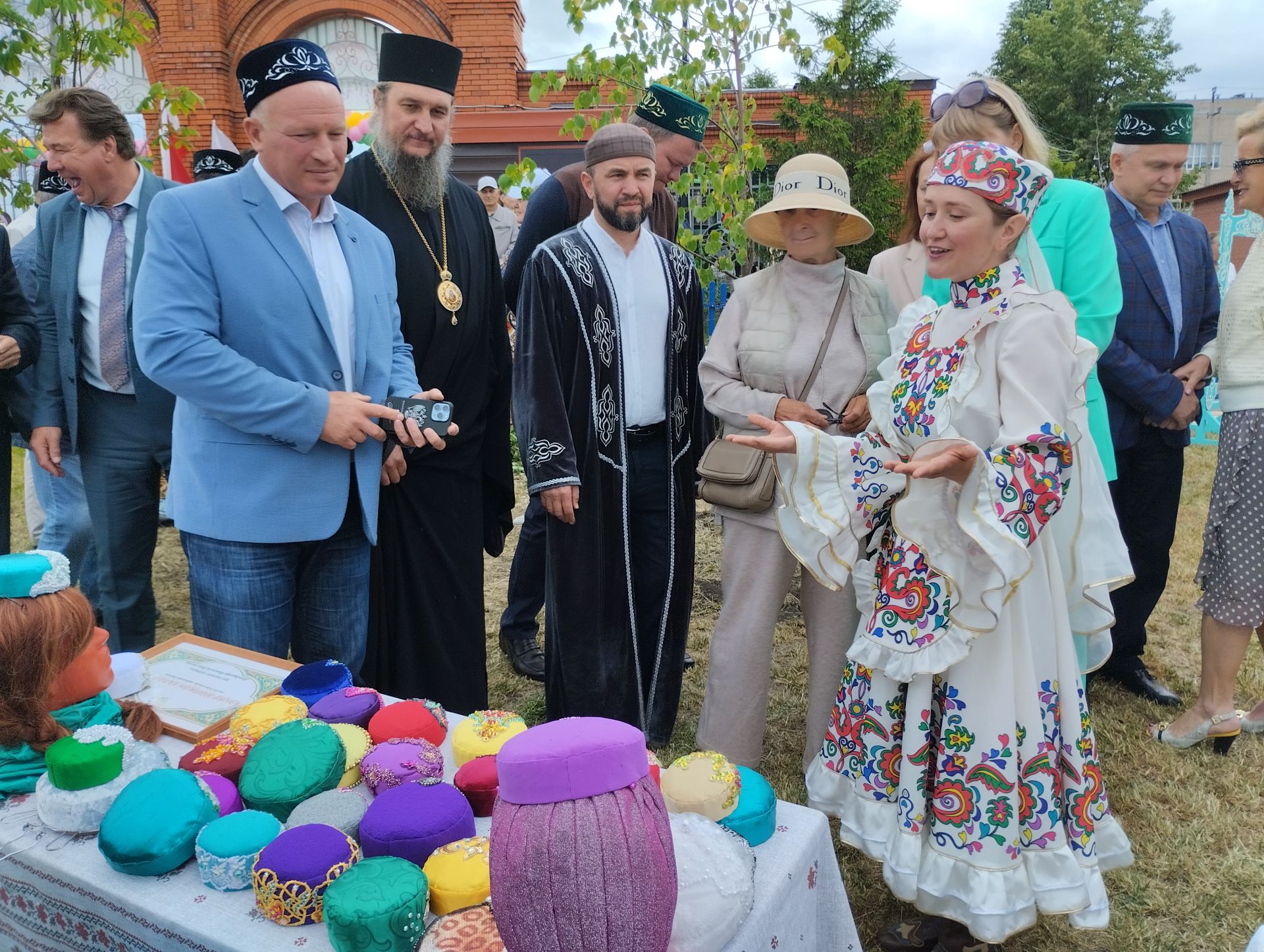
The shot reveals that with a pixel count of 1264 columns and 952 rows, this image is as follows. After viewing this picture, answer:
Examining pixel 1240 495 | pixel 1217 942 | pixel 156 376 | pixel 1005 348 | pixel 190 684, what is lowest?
pixel 1217 942

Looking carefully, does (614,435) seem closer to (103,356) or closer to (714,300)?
(103,356)

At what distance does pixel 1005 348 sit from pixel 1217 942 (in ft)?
5.25

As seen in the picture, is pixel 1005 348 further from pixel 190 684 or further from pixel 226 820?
pixel 190 684

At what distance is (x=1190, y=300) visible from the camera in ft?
11.5

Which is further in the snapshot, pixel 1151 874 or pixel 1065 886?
pixel 1151 874

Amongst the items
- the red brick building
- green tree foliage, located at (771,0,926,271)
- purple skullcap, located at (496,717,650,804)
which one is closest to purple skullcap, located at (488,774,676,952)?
purple skullcap, located at (496,717,650,804)

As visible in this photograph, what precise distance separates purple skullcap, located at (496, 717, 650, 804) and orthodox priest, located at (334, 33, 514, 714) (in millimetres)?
1685

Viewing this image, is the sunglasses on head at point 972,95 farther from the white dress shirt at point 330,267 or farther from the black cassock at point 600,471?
the white dress shirt at point 330,267

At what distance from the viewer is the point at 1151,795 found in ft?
9.51

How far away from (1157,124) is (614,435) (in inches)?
89.2

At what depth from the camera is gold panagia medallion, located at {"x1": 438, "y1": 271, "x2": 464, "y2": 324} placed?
288cm

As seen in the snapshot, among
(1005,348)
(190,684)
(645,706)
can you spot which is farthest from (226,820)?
(645,706)

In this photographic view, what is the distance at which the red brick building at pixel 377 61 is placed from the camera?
13469mm

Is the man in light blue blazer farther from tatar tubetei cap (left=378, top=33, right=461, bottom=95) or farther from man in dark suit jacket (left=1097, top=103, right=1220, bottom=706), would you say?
man in dark suit jacket (left=1097, top=103, right=1220, bottom=706)
